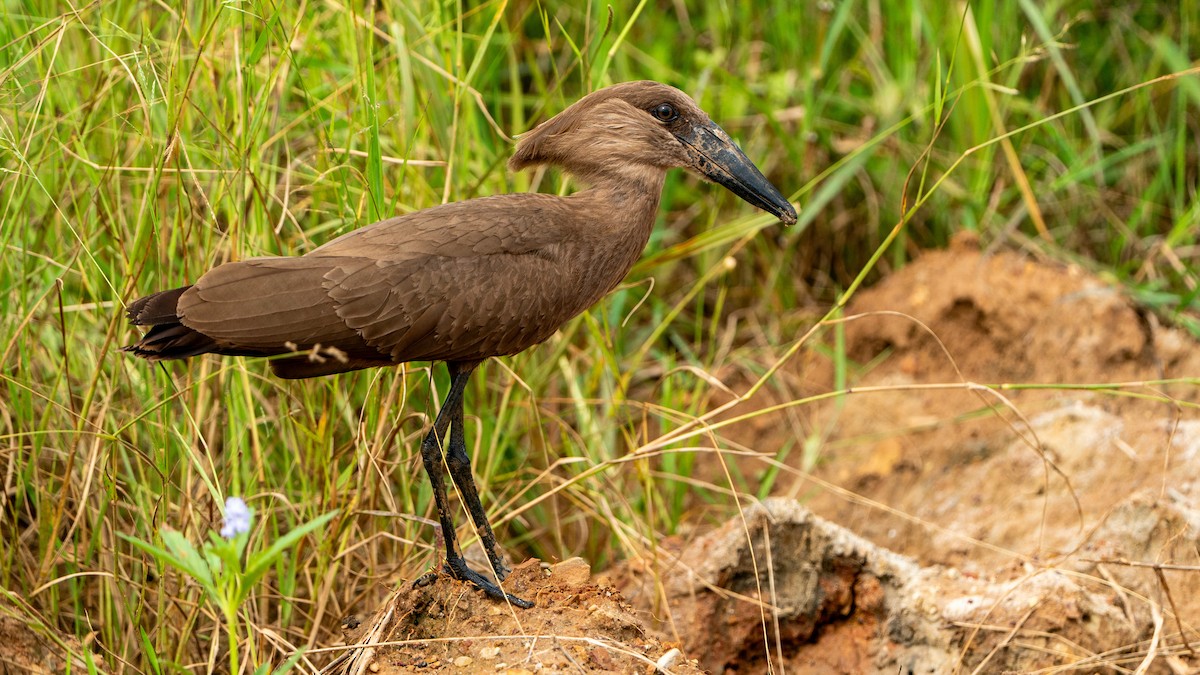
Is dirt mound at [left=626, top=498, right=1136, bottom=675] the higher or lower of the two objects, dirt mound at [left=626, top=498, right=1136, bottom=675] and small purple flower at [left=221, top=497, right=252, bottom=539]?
the lower

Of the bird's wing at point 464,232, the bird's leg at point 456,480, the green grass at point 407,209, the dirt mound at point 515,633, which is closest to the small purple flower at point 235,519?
the green grass at point 407,209

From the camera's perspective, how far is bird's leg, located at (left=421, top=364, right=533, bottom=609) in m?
3.25

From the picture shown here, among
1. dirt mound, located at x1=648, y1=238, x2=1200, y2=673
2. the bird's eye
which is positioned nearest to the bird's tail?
the bird's eye

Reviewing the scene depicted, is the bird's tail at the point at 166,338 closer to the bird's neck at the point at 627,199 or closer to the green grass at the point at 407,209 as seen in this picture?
the green grass at the point at 407,209

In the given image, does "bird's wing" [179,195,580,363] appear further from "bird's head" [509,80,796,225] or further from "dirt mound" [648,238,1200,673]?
"dirt mound" [648,238,1200,673]

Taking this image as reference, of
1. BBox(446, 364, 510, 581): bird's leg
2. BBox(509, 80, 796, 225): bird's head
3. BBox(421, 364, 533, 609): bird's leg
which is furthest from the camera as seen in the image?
BBox(509, 80, 796, 225): bird's head

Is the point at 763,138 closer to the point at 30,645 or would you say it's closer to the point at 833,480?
the point at 833,480

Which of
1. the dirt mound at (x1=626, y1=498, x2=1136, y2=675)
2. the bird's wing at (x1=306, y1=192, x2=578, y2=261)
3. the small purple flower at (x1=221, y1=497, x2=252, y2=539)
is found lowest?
the dirt mound at (x1=626, y1=498, x2=1136, y2=675)

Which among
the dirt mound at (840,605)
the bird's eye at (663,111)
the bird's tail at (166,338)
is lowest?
the dirt mound at (840,605)

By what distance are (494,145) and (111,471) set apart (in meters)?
2.44

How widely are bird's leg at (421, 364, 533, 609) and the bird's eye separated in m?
0.89

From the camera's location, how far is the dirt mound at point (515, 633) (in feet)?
9.43

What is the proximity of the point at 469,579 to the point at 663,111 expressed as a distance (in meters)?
1.39

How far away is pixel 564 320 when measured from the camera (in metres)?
3.33
